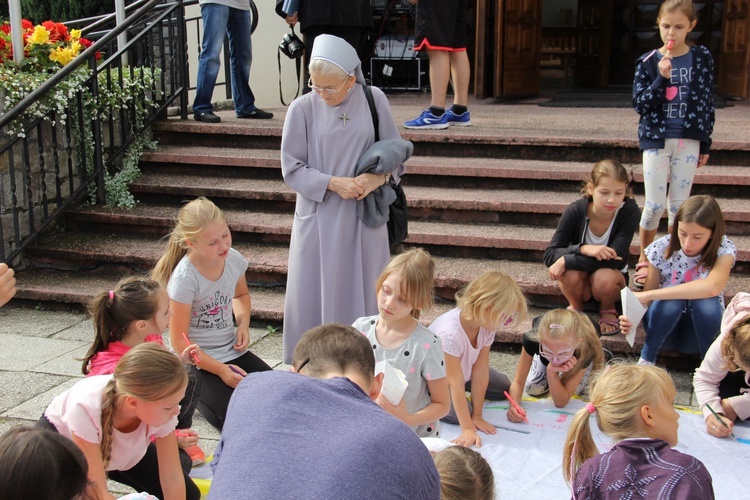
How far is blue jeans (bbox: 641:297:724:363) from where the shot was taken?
162 inches

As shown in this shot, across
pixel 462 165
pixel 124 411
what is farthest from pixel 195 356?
pixel 462 165

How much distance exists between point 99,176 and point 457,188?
8.60ft

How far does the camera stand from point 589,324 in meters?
3.94

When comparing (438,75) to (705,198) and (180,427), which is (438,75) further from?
(180,427)

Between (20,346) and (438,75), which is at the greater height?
(438,75)

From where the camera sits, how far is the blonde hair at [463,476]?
217 centimetres

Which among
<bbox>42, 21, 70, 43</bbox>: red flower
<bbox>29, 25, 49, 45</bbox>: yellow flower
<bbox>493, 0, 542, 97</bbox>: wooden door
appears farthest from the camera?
<bbox>493, 0, 542, 97</bbox>: wooden door

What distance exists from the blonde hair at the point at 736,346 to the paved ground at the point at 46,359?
455 mm

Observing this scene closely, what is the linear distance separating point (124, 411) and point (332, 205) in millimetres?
1680

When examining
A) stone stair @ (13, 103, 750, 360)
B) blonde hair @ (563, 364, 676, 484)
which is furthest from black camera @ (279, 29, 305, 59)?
blonde hair @ (563, 364, 676, 484)

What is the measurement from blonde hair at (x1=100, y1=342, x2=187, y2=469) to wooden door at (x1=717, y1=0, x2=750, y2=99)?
7.72 metres

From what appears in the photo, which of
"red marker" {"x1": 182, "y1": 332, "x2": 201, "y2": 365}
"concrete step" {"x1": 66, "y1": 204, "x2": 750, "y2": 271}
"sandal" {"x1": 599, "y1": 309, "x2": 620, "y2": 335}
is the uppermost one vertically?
"concrete step" {"x1": 66, "y1": 204, "x2": 750, "y2": 271}

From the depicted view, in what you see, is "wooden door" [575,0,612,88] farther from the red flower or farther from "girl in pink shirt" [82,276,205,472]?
"girl in pink shirt" [82,276,205,472]

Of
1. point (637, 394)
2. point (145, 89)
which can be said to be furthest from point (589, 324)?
point (145, 89)
